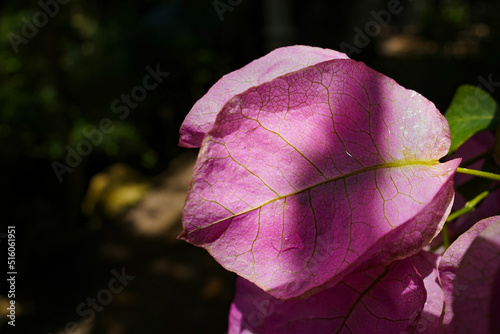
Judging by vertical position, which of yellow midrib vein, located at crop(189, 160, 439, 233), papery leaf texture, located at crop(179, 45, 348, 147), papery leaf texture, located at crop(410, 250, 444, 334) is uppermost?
papery leaf texture, located at crop(179, 45, 348, 147)

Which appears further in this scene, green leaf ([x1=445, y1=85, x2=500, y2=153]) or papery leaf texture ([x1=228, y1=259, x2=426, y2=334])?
green leaf ([x1=445, y1=85, x2=500, y2=153])

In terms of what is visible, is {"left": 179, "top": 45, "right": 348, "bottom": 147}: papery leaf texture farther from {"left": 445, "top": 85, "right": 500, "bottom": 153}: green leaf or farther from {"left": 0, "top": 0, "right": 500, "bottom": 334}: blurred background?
{"left": 0, "top": 0, "right": 500, "bottom": 334}: blurred background

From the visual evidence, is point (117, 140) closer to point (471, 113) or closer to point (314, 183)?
point (471, 113)

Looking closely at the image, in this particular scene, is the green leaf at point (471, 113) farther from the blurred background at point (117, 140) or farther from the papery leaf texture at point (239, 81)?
the blurred background at point (117, 140)

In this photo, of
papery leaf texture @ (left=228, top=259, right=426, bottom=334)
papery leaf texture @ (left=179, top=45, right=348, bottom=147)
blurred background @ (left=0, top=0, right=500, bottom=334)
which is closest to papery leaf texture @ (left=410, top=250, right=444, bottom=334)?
papery leaf texture @ (left=228, top=259, right=426, bottom=334)

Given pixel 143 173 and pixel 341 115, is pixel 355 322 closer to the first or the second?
pixel 341 115

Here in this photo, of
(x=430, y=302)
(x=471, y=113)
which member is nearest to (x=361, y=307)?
(x=430, y=302)

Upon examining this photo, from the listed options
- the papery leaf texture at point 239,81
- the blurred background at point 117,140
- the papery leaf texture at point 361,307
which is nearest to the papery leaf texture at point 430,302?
the papery leaf texture at point 361,307
